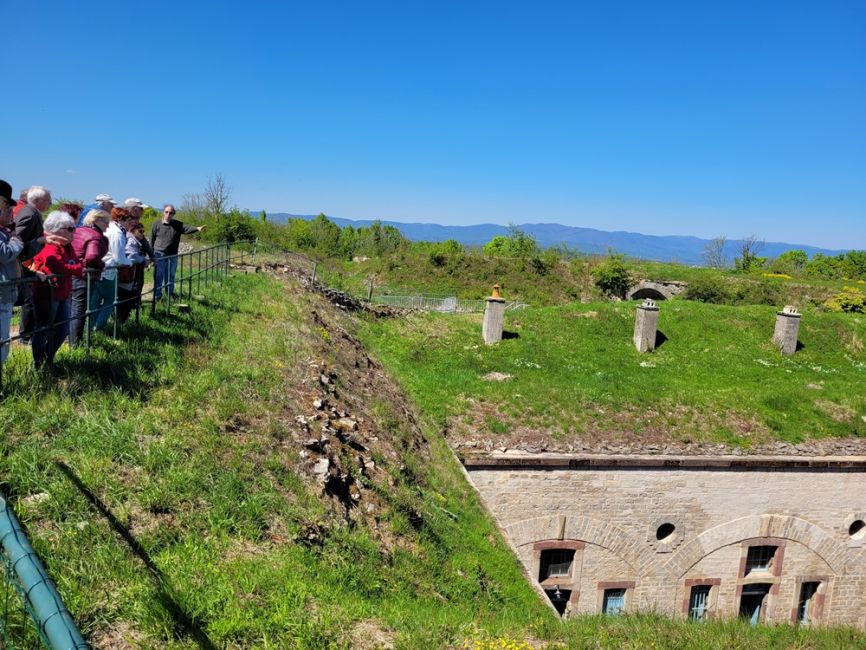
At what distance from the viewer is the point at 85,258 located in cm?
737

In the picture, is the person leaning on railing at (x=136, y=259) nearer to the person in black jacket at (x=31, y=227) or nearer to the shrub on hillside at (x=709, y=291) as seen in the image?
the person in black jacket at (x=31, y=227)

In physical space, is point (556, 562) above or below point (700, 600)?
above

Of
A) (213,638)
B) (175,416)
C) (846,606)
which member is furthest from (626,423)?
(213,638)

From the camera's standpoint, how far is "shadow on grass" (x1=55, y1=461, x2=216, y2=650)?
391 centimetres

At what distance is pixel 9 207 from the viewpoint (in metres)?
6.21

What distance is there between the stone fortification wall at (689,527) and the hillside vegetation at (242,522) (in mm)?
4051

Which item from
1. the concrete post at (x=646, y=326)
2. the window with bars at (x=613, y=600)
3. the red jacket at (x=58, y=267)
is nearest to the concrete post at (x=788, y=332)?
the concrete post at (x=646, y=326)

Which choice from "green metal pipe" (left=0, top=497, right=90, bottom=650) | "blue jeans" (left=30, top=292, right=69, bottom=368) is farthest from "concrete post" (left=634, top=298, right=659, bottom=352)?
"green metal pipe" (left=0, top=497, right=90, bottom=650)

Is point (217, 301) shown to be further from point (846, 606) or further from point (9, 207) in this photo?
point (846, 606)

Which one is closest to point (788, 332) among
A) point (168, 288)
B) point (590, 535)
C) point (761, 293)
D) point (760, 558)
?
point (760, 558)

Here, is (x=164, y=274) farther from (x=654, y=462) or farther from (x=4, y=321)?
(x=654, y=462)

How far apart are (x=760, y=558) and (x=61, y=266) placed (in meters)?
15.4

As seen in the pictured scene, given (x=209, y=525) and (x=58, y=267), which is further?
(x=58, y=267)

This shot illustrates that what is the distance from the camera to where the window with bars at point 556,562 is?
13328mm
